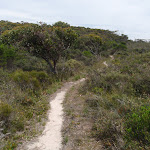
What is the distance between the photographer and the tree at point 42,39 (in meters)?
10.9

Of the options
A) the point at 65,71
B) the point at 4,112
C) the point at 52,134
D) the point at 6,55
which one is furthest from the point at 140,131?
the point at 6,55

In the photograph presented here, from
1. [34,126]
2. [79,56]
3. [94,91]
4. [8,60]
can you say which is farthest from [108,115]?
[79,56]

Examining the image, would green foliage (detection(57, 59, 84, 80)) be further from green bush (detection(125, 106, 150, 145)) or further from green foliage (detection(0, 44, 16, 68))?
green bush (detection(125, 106, 150, 145))

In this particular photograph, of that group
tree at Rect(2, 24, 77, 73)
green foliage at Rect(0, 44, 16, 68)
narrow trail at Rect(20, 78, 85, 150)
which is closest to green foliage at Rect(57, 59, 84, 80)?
tree at Rect(2, 24, 77, 73)

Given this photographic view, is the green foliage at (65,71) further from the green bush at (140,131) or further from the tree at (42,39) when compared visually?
the green bush at (140,131)

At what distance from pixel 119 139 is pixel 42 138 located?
2.44 meters

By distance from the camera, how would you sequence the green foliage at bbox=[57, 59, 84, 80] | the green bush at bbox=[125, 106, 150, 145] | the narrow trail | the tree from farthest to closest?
the green foliage at bbox=[57, 59, 84, 80] → the tree → the narrow trail → the green bush at bbox=[125, 106, 150, 145]

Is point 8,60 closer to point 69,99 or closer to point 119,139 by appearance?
point 69,99

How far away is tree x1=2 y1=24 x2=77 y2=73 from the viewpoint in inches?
428

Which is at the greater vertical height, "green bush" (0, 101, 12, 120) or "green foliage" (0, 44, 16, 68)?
"green foliage" (0, 44, 16, 68)

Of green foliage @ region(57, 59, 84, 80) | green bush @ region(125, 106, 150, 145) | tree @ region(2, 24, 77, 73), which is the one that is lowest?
green foliage @ region(57, 59, 84, 80)

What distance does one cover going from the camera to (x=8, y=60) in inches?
494

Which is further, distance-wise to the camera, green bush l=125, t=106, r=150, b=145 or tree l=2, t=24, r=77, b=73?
tree l=2, t=24, r=77, b=73

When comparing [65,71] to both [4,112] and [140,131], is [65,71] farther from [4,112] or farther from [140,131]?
[140,131]
